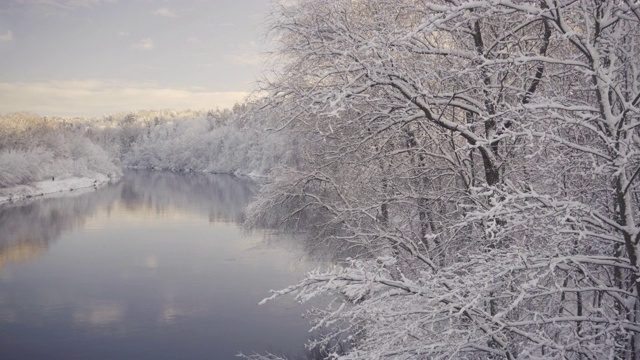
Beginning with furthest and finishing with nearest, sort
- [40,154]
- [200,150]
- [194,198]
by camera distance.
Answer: [200,150] < [40,154] < [194,198]

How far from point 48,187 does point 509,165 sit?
155 feet

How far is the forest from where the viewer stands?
2.92 meters

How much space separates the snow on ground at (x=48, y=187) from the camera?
129 feet

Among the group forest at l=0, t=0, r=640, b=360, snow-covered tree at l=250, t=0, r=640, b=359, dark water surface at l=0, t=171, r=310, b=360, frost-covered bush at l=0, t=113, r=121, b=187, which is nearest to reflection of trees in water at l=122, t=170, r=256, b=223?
dark water surface at l=0, t=171, r=310, b=360

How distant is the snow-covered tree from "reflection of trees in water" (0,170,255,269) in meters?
19.3

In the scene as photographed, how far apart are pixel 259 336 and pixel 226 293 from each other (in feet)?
10.5

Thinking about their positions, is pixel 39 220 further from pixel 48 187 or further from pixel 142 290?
pixel 48 187

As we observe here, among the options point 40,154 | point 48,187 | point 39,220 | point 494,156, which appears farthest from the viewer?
point 40,154

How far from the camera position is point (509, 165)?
16.0 ft

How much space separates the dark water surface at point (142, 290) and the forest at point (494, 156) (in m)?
6.71

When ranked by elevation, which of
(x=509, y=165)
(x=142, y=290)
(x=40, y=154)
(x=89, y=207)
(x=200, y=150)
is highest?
(x=200, y=150)

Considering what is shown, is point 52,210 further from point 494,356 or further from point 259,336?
point 494,356

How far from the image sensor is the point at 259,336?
12625mm

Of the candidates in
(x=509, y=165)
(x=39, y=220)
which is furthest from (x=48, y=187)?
(x=509, y=165)
